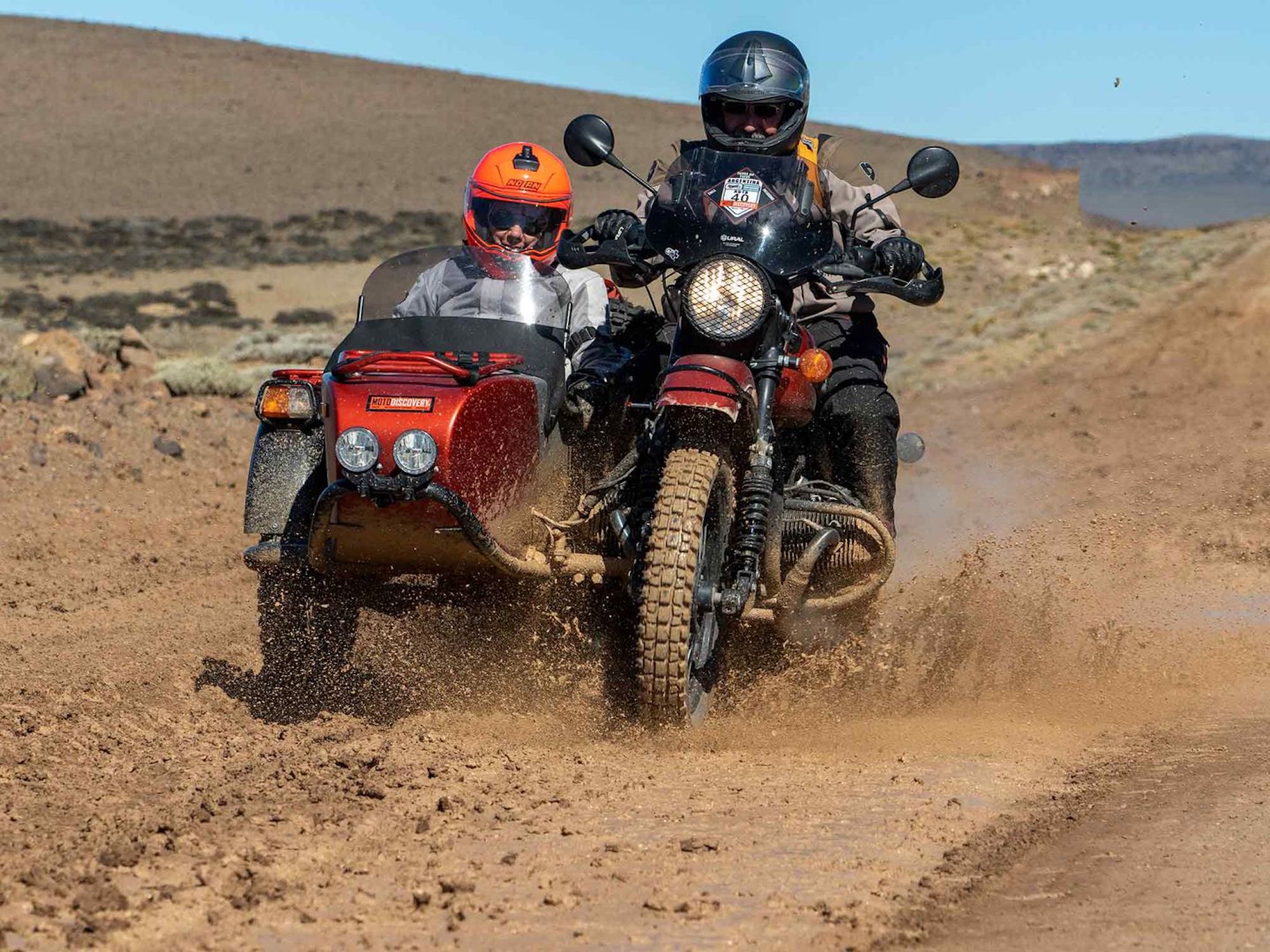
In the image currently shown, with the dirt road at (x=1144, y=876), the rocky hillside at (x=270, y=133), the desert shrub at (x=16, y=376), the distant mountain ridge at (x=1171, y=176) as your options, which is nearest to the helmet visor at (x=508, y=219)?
the dirt road at (x=1144, y=876)

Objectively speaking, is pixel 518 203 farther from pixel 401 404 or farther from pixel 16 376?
pixel 16 376

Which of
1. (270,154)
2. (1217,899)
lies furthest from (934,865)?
(270,154)

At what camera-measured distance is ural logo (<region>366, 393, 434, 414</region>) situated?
5.47 m

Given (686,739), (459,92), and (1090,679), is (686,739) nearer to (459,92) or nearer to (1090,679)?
(1090,679)

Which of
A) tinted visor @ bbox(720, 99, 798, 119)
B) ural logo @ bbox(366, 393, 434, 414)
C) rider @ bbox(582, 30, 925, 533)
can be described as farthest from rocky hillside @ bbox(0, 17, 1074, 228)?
ural logo @ bbox(366, 393, 434, 414)

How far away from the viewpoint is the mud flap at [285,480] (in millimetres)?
6262

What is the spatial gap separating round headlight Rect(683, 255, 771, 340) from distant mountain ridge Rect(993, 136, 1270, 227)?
38.3 meters

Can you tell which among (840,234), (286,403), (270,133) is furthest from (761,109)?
(270,133)

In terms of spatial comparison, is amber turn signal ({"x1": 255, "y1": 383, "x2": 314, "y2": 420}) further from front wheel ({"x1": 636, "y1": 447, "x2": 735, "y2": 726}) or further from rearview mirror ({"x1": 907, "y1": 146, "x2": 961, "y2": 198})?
rearview mirror ({"x1": 907, "y1": 146, "x2": 961, "y2": 198})

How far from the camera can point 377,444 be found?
540 cm

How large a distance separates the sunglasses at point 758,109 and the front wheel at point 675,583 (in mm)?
1559

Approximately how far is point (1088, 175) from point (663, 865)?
10310cm

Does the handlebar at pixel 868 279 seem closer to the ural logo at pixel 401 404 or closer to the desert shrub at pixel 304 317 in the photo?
the ural logo at pixel 401 404

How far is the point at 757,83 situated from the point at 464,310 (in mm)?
1582
